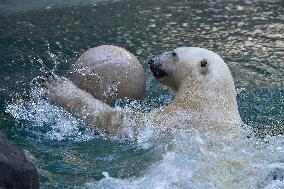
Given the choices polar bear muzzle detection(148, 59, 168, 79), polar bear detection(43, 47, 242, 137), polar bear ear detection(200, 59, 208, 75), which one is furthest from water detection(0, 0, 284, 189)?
polar bear ear detection(200, 59, 208, 75)

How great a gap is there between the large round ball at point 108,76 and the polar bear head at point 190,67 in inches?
8.5

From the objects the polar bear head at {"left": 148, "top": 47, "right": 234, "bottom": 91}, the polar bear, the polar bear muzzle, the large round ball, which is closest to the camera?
the polar bear

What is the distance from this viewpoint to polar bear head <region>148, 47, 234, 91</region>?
5.43 metres

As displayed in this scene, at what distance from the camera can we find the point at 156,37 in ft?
30.3

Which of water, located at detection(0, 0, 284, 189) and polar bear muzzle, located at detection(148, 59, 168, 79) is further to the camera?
polar bear muzzle, located at detection(148, 59, 168, 79)

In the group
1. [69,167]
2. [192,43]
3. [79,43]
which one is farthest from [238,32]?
[69,167]

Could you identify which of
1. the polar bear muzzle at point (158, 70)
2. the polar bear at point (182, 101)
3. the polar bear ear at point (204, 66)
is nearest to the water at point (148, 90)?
the polar bear at point (182, 101)

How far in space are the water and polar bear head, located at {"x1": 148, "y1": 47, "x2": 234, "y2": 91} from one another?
0.38 meters

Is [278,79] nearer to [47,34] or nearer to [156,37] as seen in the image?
[156,37]

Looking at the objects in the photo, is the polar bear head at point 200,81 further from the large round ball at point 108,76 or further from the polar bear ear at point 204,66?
the large round ball at point 108,76

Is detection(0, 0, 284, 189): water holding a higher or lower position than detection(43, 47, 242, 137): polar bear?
lower

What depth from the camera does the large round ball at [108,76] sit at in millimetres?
5535

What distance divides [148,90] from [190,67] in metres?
1.38

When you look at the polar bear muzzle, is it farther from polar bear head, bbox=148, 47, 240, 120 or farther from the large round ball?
the large round ball
